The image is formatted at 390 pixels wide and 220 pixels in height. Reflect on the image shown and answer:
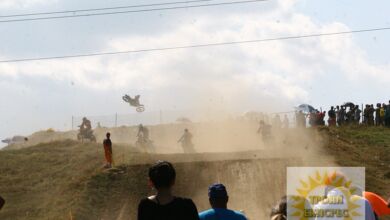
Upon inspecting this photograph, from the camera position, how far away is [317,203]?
7.69 meters

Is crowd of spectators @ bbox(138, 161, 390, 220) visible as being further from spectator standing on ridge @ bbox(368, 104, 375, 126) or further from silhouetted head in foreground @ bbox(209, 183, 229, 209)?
spectator standing on ridge @ bbox(368, 104, 375, 126)

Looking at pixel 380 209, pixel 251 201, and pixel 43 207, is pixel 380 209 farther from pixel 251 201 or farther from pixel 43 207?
pixel 43 207

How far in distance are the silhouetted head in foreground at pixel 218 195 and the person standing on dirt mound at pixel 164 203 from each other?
694 mm

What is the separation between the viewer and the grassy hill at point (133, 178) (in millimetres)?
25781

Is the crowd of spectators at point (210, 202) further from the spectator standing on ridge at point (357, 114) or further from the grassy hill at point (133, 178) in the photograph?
the spectator standing on ridge at point (357, 114)

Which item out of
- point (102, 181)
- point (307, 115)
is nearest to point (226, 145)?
Answer: point (307, 115)

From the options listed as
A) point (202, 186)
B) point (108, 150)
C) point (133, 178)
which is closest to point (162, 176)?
point (202, 186)

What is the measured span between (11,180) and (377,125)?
67.3ft

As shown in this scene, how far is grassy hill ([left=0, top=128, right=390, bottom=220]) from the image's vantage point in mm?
25781

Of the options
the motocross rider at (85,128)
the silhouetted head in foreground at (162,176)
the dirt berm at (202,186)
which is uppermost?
the motocross rider at (85,128)

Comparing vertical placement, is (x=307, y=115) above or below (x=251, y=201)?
above

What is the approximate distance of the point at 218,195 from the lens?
671 cm

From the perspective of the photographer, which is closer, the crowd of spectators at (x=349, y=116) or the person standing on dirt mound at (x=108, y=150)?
the person standing on dirt mound at (x=108, y=150)

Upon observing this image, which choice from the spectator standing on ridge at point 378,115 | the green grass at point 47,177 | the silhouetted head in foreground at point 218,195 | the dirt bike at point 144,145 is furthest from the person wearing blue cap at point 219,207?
the spectator standing on ridge at point 378,115
